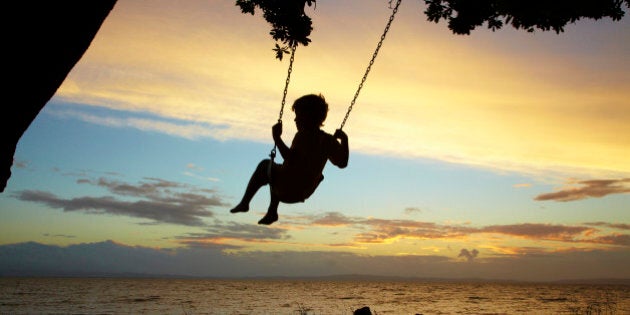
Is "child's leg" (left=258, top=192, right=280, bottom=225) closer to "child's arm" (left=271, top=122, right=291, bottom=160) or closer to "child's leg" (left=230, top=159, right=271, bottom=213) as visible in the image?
"child's leg" (left=230, top=159, right=271, bottom=213)

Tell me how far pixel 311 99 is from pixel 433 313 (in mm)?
41119

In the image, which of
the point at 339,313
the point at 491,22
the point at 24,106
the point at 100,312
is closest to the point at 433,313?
the point at 339,313

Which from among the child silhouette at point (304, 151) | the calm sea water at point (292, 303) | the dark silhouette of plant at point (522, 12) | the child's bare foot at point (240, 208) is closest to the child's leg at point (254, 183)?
the child's bare foot at point (240, 208)

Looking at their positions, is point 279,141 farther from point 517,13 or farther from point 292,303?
point 292,303

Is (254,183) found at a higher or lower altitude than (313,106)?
lower

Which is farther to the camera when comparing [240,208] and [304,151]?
[240,208]

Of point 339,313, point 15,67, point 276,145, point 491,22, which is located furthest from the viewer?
point 339,313

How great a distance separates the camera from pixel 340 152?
594 cm

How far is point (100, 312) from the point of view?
44.7m

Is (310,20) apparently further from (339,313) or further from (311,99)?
(339,313)

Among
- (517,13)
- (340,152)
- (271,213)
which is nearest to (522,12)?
(517,13)

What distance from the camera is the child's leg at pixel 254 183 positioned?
20.0 feet

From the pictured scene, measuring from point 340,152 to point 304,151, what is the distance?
0.57m

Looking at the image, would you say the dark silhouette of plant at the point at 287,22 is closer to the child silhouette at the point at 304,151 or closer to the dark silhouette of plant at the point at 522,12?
the child silhouette at the point at 304,151
